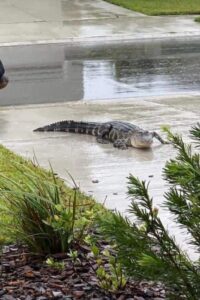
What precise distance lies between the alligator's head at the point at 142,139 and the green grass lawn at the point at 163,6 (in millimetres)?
12654

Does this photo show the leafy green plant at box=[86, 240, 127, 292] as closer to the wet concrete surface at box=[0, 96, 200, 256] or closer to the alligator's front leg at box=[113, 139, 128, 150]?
the wet concrete surface at box=[0, 96, 200, 256]

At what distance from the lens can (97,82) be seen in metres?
13.1

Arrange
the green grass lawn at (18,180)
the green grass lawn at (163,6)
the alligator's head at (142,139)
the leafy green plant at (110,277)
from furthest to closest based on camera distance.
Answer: the green grass lawn at (163,6) < the alligator's head at (142,139) < the green grass lawn at (18,180) < the leafy green plant at (110,277)

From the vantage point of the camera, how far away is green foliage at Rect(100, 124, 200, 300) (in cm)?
312

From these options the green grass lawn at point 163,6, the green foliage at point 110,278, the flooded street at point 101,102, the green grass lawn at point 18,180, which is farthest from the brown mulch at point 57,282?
the green grass lawn at point 163,6

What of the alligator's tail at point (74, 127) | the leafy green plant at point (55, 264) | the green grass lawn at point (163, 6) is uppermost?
the green grass lawn at point (163, 6)

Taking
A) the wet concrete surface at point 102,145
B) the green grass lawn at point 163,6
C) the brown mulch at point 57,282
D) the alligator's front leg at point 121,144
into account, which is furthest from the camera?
the green grass lawn at point 163,6

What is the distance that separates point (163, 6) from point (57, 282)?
17.8 m

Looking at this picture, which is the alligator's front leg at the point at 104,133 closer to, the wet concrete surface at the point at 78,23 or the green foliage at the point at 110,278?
the green foliage at the point at 110,278

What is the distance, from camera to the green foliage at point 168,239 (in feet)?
10.3

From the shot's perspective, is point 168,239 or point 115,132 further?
point 115,132

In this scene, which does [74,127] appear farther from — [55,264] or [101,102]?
[55,264]

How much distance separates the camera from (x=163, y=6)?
71.3 feet

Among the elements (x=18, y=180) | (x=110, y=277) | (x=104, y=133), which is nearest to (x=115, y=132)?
(x=104, y=133)
